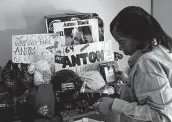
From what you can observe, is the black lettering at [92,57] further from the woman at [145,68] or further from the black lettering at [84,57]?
the woman at [145,68]

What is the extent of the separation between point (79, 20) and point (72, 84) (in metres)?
0.45

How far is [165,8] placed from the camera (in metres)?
1.68

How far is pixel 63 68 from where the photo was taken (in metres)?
1.36

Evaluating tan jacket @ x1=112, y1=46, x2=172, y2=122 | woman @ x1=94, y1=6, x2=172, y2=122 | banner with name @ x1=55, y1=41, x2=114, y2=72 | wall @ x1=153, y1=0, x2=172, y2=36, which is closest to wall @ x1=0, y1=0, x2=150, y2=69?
banner with name @ x1=55, y1=41, x2=114, y2=72

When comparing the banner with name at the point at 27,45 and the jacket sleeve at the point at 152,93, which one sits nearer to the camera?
the jacket sleeve at the point at 152,93

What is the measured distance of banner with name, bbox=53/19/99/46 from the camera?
54.4 inches

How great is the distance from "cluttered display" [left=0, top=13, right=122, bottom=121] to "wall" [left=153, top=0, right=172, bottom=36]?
0.49 metres

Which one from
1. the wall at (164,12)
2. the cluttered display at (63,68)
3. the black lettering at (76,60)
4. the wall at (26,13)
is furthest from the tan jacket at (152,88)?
the wall at (164,12)

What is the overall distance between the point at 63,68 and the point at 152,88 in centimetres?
75

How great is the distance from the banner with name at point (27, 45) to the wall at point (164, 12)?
2.98ft

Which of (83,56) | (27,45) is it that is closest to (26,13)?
(27,45)

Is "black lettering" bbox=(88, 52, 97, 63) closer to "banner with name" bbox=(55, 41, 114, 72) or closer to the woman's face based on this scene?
"banner with name" bbox=(55, 41, 114, 72)

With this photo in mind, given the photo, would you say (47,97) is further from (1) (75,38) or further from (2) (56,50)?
(1) (75,38)

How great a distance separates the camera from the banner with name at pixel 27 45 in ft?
4.18
